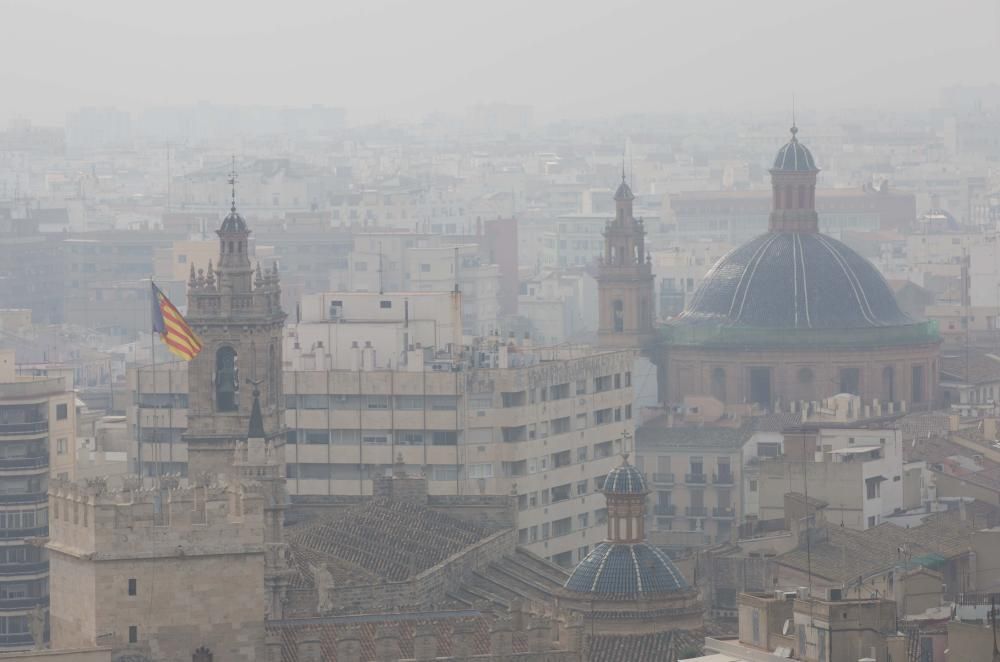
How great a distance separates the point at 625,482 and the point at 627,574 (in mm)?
3049

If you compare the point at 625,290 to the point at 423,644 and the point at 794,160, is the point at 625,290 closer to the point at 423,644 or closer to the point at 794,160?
the point at 794,160

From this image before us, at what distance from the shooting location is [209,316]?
10056 centimetres

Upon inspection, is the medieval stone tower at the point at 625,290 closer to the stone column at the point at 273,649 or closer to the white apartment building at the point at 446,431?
the white apartment building at the point at 446,431

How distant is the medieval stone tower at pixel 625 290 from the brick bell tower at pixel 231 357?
55635 millimetres

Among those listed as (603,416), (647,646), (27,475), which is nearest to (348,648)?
(647,646)

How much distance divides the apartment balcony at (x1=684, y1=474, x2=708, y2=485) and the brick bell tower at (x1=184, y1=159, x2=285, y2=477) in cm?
3729

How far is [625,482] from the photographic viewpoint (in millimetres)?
84125

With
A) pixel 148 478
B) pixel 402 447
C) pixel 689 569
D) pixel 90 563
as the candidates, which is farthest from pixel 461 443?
pixel 90 563

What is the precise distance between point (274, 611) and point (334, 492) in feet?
112

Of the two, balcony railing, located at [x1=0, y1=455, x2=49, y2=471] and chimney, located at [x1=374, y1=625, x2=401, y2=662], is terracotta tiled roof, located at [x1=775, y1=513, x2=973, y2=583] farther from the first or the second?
chimney, located at [x1=374, y1=625, x2=401, y2=662]

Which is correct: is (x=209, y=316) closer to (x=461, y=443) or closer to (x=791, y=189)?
(x=461, y=443)

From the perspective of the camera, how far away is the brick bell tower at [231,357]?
97438 millimetres

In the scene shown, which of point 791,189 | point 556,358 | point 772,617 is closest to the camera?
point 772,617

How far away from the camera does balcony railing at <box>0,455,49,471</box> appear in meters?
112
